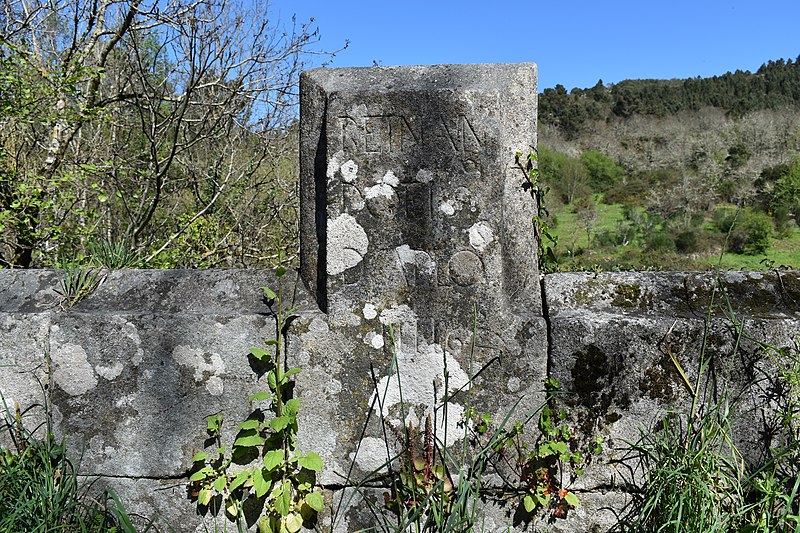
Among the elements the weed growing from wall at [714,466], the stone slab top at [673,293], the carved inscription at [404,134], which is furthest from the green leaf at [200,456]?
the weed growing from wall at [714,466]

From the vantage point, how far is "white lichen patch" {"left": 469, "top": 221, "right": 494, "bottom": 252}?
1955mm

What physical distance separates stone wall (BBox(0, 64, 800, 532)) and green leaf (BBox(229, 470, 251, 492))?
14cm

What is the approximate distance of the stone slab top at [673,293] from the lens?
200cm

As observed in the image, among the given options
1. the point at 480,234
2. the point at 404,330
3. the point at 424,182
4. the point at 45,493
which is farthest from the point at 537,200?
the point at 45,493

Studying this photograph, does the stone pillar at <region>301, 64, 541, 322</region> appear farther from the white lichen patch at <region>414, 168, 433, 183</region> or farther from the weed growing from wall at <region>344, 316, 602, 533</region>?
the weed growing from wall at <region>344, 316, 602, 533</region>

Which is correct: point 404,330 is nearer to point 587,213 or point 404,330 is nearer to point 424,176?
point 424,176

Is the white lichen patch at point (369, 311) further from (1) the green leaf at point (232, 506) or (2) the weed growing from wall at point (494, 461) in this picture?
(1) the green leaf at point (232, 506)

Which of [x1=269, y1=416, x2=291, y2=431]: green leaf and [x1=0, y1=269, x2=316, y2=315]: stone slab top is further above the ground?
[x1=0, y1=269, x2=316, y2=315]: stone slab top

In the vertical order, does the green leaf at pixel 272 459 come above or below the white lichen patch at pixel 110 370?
below

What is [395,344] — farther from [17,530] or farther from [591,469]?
[17,530]

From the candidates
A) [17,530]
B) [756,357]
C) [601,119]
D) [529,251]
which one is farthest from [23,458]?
[601,119]

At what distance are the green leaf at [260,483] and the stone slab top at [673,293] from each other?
44.4 inches

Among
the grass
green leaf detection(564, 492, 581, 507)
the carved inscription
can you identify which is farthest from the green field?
the grass

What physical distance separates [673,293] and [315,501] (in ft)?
4.66
